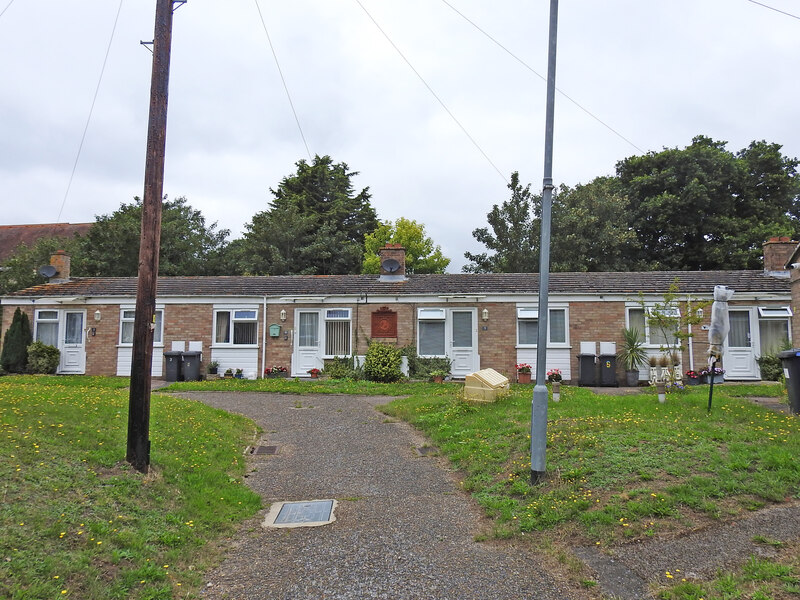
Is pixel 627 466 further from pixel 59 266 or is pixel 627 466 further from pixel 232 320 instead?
pixel 59 266

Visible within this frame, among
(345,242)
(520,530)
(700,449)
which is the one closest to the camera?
(520,530)

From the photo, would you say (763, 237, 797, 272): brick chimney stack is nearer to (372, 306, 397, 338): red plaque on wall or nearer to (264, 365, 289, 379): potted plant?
(372, 306, 397, 338): red plaque on wall

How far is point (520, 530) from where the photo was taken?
5.31m

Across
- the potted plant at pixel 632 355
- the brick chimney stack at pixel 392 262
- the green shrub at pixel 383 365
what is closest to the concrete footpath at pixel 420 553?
the green shrub at pixel 383 365

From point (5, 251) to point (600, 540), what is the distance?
155 ft

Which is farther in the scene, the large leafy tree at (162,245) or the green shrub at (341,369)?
the large leafy tree at (162,245)

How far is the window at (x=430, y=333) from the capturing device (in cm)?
1858

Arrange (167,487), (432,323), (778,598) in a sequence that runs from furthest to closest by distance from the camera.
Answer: (432,323)
(167,487)
(778,598)

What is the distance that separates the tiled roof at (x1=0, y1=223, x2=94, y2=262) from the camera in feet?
134

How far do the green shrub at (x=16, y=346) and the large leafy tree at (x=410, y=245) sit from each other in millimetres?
20032

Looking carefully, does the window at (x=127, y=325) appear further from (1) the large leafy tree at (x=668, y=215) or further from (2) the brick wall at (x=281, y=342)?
(1) the large leafy tree at (x=668, y=215)

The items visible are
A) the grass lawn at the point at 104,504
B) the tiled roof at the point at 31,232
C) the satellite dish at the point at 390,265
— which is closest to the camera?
the grass lawn at the point at 104,504

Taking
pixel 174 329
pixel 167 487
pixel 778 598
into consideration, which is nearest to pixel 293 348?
pixel 174 329

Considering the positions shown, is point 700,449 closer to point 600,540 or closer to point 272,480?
point 600,540
